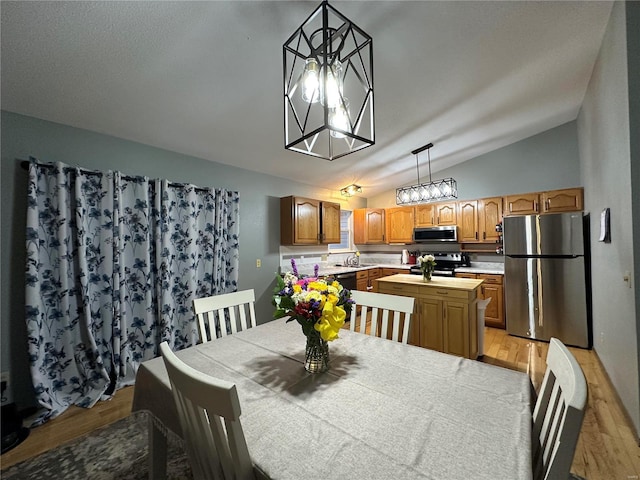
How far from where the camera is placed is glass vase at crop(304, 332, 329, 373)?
1.22 meters

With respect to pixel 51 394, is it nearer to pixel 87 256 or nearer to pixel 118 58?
pixel 87 256

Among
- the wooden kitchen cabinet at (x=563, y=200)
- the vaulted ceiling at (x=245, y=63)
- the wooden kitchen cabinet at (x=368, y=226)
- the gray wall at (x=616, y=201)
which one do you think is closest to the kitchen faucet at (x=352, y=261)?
the wooden kitchen cabinet at (x=368, y=226)

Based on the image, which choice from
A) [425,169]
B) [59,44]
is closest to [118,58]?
[59,44]

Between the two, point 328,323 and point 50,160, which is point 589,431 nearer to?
point 328,323

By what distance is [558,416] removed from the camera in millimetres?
735

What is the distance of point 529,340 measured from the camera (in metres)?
3.52

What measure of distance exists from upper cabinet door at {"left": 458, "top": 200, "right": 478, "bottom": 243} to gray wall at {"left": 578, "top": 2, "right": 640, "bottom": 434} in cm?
155

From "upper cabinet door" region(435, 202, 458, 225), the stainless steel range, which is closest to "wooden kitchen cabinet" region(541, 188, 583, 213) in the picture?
"upper cabinet door" region(435, 202, 458, 225)

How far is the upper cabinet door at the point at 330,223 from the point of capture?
14.6 ft

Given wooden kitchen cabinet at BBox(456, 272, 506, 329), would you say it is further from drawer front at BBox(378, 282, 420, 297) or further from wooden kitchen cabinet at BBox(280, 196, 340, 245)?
wooden kitchen cabinet at BBox(280, 196, 340, 245)

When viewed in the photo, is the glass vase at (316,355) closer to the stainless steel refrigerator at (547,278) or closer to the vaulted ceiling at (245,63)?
A: the vaulted ceiling at (245,63)

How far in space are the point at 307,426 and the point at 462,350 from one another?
7.93 ft

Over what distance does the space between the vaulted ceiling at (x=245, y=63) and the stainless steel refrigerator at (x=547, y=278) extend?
4.88 ft

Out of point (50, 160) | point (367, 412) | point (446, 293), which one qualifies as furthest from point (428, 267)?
point (50, 160)
